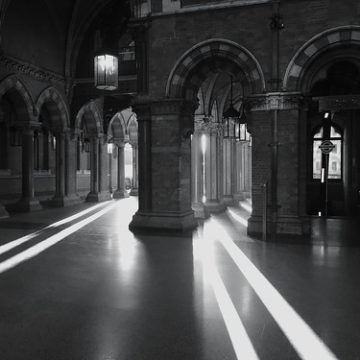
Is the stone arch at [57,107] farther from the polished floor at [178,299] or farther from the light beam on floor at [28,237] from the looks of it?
the polished floor at [178,299]

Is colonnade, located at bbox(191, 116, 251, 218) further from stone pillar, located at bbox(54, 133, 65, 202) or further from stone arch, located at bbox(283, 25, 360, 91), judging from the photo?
stone pillar, located at bbox(54, 133, 65, 202)

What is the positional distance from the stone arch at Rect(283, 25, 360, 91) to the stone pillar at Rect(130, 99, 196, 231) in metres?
2.67

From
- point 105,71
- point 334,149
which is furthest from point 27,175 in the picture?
point 334,149

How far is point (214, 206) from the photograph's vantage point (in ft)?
48.3

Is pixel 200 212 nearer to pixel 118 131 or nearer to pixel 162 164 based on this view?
pixel 162 164

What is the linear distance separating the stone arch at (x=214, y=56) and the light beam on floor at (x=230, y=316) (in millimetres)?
4641

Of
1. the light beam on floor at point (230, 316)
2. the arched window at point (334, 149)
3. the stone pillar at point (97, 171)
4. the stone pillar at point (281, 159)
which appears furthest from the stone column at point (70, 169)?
the light beam on floor at point (230, 316)

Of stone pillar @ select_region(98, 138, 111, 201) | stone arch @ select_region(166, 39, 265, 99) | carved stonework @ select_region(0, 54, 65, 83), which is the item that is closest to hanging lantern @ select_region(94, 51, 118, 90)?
stone arch @ select_region(166, 39, 265, 99)

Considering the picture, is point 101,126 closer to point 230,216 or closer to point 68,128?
point 68,128

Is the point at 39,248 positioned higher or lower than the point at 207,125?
lower

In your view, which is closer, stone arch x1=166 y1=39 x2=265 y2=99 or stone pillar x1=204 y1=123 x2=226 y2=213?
stone arch x1=166 y1=39 x2=265 y2=99

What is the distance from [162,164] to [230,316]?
6233mm

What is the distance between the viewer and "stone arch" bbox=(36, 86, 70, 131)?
51.1ft

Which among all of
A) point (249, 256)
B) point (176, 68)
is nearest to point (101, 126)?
A: point (176, 68)
